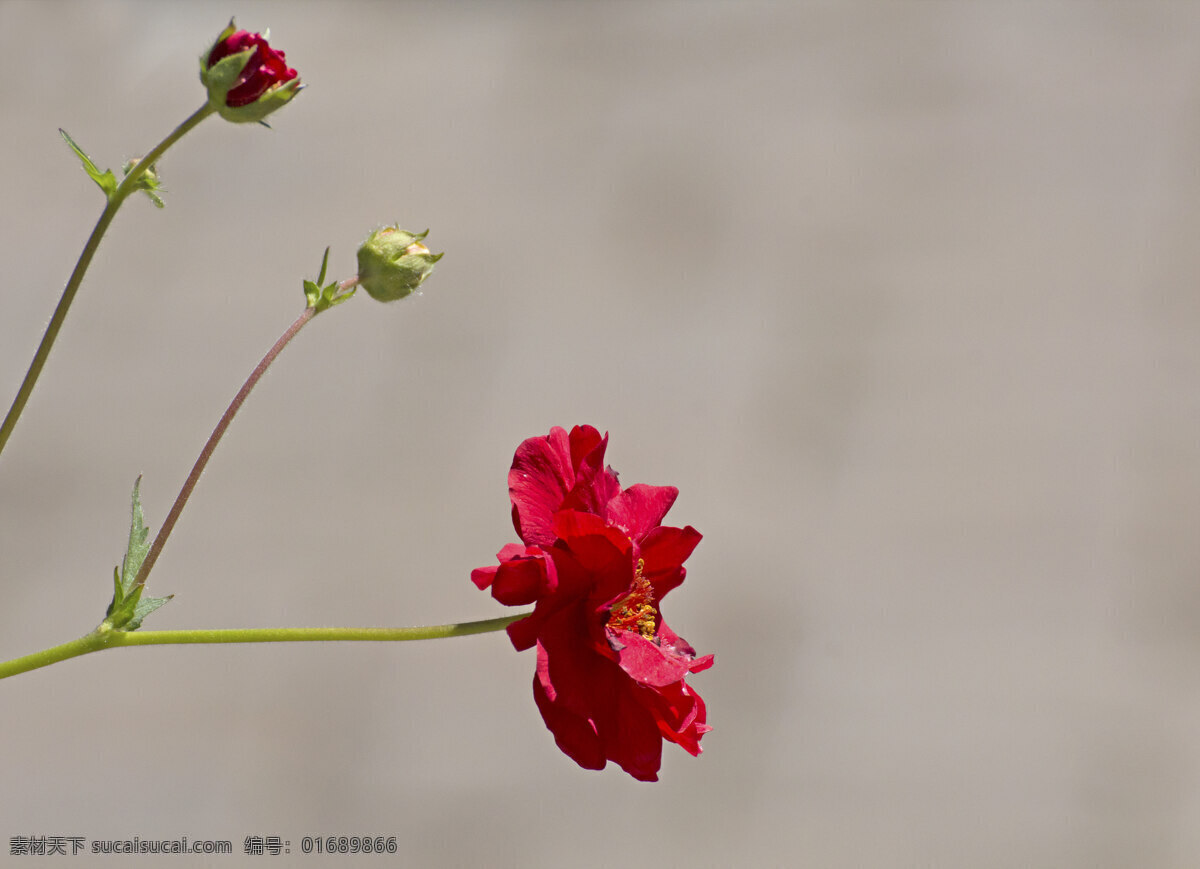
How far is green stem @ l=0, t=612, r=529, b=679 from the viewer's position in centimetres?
38

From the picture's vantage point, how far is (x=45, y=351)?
40 cm

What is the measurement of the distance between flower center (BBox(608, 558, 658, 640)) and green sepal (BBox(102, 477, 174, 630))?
0.18m

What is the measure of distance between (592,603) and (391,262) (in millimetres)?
216

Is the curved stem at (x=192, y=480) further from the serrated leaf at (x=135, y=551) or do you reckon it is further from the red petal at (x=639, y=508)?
the red petal at (x=639, y=508)

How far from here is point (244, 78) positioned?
46 cm

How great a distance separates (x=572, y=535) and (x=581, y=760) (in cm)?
9

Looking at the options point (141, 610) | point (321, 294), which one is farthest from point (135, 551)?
point (321, 294)

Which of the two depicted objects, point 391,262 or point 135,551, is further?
point 391,262

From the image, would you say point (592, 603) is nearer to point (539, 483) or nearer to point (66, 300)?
point (539, 483)

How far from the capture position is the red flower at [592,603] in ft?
1.46

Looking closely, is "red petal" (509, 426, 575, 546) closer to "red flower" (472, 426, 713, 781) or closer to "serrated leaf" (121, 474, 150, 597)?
"red flower" (472, 426, 713, 781)

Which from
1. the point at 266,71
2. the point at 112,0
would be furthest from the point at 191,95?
the point at 266,71

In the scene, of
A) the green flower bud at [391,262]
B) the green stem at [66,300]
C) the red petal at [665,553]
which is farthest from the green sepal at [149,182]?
the red petal at [665,553]

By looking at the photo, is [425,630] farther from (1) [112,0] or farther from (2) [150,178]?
(1) [112,0]
